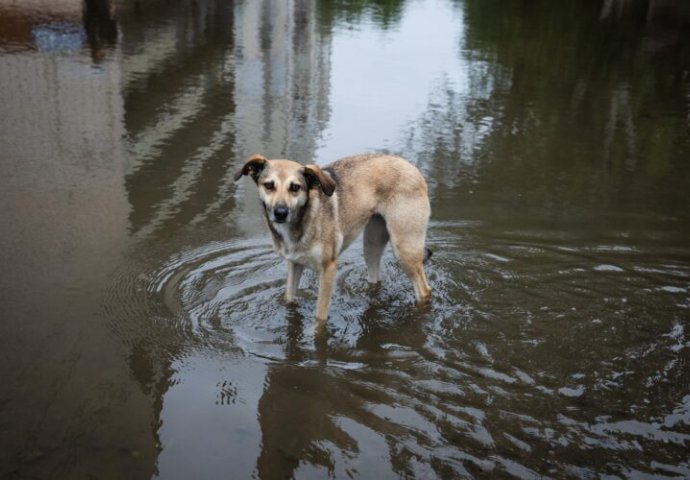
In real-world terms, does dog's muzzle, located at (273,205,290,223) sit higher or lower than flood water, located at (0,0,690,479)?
higher

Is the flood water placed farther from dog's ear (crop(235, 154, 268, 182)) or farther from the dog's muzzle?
dog's ear (crop(235, 154, 268, 182))

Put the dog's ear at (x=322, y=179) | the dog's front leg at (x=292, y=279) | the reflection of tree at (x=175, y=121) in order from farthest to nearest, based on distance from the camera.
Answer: the reflection of tree at (x=175, y=121) → the dog's front leg at (x=292, y=279) → the dog's ear at (x=322, y=179)

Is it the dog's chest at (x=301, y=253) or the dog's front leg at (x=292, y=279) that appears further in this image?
the dog's front leg at (x=292, y=279)

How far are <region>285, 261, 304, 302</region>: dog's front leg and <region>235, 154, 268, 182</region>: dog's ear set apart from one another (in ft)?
3.34

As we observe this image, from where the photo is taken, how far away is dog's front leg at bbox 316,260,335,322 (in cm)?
631

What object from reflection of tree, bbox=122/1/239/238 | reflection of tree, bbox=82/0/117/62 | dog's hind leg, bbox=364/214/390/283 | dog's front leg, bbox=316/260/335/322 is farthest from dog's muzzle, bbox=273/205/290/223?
reflection of tree, bbox=82/0/117/62

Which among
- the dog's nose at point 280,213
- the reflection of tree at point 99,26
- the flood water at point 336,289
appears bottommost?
the flood water at point 336,289

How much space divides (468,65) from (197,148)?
31.3 ft

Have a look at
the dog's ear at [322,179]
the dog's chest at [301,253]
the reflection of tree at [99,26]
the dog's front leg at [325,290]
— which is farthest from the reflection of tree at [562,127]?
the reflection of tree at [99,26]

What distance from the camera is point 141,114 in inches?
469

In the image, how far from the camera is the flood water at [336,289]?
4777mm

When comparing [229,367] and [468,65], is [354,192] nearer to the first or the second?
[229,367]

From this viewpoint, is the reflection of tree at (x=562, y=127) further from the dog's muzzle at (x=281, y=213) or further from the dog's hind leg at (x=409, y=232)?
the dog's muzzle at (x=281, y=213)

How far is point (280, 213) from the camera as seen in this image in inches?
223
